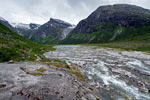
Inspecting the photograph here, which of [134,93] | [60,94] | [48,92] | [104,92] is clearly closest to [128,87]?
[134,93]

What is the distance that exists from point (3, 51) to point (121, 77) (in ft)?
99.5

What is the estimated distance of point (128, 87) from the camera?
15.6 metres

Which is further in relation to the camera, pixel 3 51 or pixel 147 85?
pixel 3 51

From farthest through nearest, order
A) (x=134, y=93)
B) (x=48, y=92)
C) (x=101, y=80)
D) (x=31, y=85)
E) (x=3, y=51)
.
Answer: (x=3, y=51)
(x=101, y=80)
(x=134, y=93)
(x=31, y=85)
(x=48, y=92)

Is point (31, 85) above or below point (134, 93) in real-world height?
above

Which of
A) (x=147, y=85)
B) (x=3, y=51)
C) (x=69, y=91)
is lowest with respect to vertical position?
(x=147, y=85)

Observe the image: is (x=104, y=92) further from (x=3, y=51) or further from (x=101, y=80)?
(x=3, y=51)

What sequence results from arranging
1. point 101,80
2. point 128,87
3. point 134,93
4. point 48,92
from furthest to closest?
point 101,80, point 128,87, point 134,93, point 48,92

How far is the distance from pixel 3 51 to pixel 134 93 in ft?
102

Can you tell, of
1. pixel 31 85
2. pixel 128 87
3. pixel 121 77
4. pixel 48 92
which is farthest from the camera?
pixel 121 77

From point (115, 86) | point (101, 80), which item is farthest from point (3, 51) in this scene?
point (115, 86)

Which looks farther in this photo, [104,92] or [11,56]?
[11,56]

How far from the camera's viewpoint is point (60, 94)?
9.57 meters

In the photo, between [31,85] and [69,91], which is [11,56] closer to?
[31,85]
